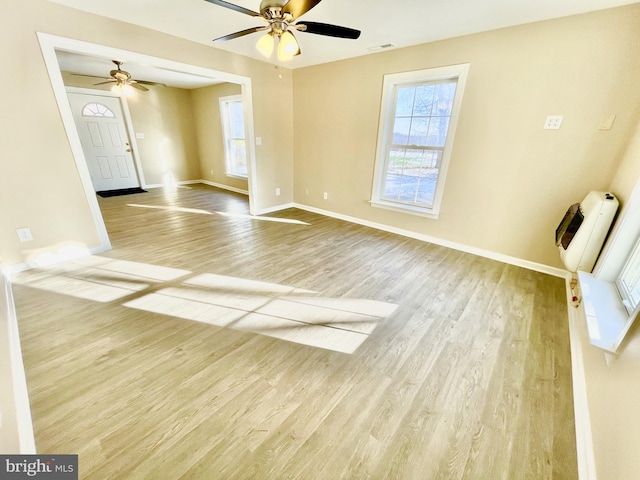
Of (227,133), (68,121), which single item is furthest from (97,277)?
(227,133)

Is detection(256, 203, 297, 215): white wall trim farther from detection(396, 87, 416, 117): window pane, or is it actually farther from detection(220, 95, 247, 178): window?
detection(396, 87, 416, 117): window pane

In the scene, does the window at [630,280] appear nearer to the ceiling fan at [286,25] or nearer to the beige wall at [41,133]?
the ceiling fan at [286,25]

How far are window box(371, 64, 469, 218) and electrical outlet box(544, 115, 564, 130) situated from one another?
845 millimetres

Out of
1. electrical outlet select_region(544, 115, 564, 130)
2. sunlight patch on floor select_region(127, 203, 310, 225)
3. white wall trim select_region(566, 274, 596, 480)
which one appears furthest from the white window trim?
sunlight patch on floor select_region(127, 203, 310, 225)

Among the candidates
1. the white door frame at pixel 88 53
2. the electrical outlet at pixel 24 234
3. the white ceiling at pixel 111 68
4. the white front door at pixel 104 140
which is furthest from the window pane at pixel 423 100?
the white front door at pixel 104 140

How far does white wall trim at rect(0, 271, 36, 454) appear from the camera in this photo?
108 centimetres

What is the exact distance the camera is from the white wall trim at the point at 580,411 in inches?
42.0

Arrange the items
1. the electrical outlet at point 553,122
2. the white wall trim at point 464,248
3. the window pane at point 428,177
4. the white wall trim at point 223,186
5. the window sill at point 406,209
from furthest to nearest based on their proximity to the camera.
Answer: the white wall trim at point 223,186
the window sill at point 406,209
the window pane at point 428,177
the white wall trim at point 464,248
the electrical outlet at point 553,122

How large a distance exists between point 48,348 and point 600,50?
15.7ft

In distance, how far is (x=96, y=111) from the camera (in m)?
5.55

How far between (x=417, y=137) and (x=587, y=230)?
2.09 metres

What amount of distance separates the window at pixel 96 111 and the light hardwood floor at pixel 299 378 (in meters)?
4.81

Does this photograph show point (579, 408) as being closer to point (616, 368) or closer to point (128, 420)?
point (616, 368)

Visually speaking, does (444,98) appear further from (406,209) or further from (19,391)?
(19,391)
